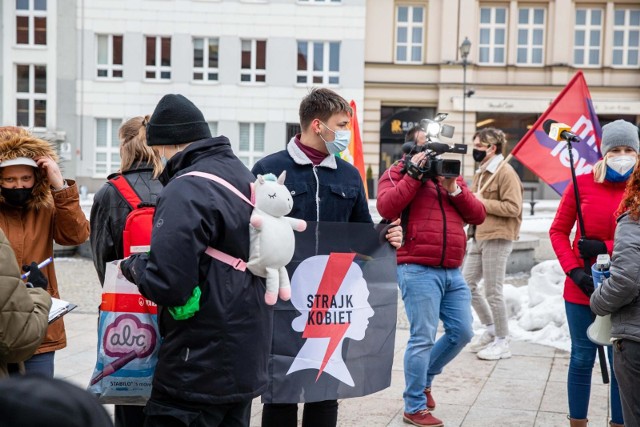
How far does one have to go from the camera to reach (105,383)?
3.47 m

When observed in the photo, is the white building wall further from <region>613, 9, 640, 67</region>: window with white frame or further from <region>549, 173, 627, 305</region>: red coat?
<region>549, 173, 627, 305</region>: red coat

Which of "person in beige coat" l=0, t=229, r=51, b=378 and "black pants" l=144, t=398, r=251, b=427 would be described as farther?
"black pants" l=144, t=398, r=251, b=427

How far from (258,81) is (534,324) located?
29383 mm

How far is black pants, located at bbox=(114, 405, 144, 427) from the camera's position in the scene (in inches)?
153

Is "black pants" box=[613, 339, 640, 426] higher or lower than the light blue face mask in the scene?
lower

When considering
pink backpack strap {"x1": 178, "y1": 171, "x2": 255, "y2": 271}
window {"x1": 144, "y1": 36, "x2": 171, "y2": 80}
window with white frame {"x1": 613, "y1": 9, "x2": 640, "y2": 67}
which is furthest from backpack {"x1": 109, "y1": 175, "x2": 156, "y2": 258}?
window with white frame {"x1": 613, "y1": 9, "x2": 640, "y2": 67}

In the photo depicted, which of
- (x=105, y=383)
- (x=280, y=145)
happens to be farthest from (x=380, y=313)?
(x=280, y=145)

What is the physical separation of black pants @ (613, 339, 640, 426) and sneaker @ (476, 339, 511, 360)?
356 centimetres

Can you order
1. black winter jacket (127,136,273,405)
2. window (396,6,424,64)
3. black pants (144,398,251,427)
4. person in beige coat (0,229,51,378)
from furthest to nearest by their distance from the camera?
window (396,6,424,64) < black pants (144,398,251,427) < black winter jacket (127,136,273,405) < person in beige coat (0,229,51,378)

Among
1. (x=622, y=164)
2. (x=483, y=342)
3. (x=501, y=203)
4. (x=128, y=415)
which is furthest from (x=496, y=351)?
(x=128, y=415)

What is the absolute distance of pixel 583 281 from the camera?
4488 mm

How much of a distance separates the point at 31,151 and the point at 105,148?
33.4 metres

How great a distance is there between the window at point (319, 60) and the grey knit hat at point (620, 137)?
32085mm

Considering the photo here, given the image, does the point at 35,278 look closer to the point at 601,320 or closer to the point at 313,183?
the point at 313,183
